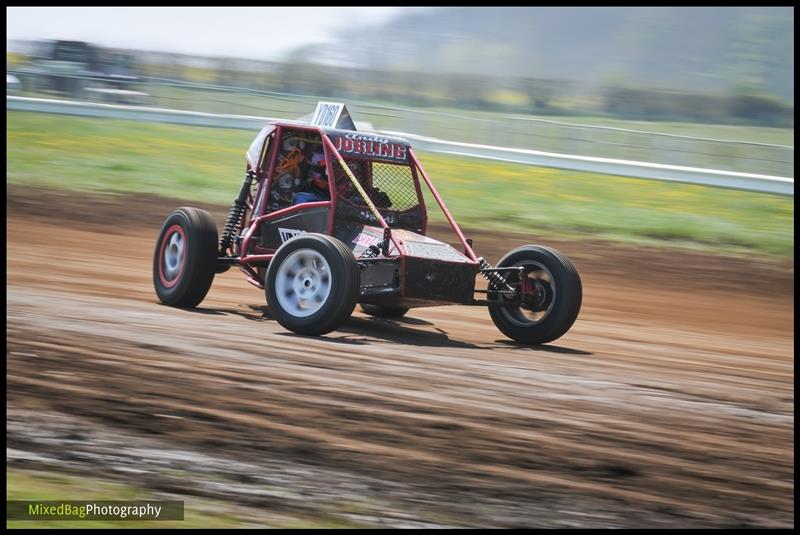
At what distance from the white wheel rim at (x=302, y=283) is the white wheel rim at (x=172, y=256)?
1.71 meters

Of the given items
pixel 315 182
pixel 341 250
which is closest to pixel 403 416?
pixel 341 250

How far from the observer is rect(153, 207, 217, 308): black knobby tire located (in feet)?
29.1

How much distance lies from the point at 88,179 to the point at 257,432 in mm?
Result: 13032

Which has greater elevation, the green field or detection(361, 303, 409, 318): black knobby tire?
the green field

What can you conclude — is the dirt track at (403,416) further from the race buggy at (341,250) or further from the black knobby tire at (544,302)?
the race buggy at (341,250)

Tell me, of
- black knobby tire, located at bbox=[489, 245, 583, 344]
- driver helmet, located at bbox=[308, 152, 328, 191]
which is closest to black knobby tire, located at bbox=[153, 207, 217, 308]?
driver helmet, located at bbox=[308, 152, 328, 191]

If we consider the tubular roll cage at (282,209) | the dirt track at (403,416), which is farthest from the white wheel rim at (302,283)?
the tubular roll cage at (282,209)

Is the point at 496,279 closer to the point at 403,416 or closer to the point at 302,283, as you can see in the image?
the point at 302,283

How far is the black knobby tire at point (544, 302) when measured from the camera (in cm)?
824

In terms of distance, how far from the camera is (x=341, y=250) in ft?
24.8

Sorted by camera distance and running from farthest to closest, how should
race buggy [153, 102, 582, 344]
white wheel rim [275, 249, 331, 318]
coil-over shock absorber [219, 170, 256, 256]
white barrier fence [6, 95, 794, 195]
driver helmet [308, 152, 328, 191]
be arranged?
white barrier fence [6, 95, 794, 195] → coil-over shock absorber [219, 170, 256, 256] → driver helmet [308, 152, 328, 191] → race buggy [153, 102, 582, 344] → white wheel rim [275, 249, 331, 318]

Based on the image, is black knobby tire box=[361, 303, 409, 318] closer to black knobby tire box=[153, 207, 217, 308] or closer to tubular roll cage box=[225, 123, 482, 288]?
tubular roll cage box=[225, 123, 482, 288]

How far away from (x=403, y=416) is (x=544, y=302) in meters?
2.85

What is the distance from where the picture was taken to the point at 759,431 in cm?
614
